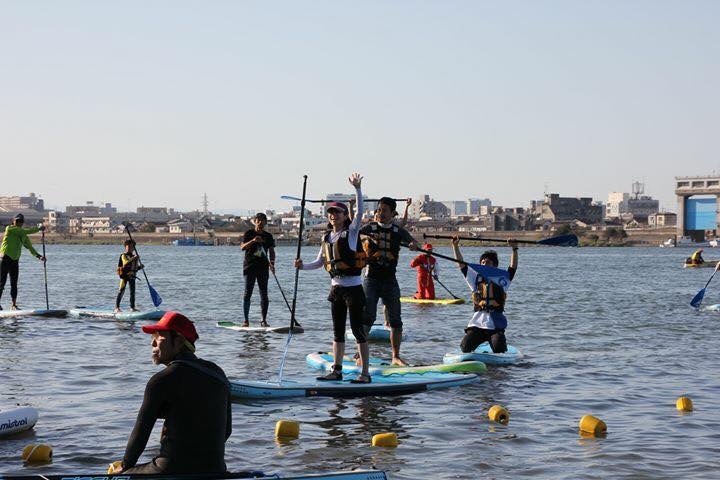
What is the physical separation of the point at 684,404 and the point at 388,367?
3854 millimetres

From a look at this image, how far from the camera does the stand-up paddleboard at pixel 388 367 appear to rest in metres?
14.4

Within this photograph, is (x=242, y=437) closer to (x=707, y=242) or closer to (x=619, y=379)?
(x=619, y=379)

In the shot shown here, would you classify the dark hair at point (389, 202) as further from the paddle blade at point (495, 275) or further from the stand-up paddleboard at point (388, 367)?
the stand-up paddleboard at point (388, 367)

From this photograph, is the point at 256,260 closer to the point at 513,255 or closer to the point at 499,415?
the point at 513,255

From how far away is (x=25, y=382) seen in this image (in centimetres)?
1466

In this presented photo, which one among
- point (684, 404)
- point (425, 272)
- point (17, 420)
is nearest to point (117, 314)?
point (425, 272)

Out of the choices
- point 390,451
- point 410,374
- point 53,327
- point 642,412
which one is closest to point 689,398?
point 642,412

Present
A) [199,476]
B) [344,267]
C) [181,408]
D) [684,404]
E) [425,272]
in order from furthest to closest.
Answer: [425,272] < [684,404] < [344,267] < [199,476] < [181,408]

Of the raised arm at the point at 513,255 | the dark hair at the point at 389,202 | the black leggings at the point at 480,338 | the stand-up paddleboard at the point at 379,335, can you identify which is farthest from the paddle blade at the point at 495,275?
the stand-up paddleboard at the point at 379,335

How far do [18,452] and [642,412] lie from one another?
6.98 m

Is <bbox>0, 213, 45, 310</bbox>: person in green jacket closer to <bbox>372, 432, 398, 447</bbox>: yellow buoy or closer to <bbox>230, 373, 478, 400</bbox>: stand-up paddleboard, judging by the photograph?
<bbox>230, 373, 478, 400</bbox>: stand-up paddleboard

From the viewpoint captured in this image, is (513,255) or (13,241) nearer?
(513,255)

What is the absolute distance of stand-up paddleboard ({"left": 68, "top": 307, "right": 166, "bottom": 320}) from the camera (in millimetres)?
23312

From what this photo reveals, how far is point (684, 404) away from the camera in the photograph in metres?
13.1
